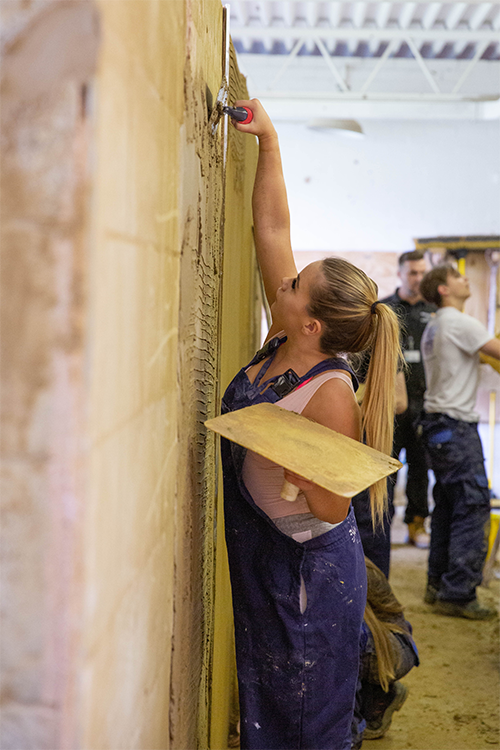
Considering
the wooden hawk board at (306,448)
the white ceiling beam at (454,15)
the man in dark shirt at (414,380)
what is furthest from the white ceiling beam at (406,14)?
the wooden hawk board at (306,448)

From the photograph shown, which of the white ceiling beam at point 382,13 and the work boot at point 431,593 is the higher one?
the white ceiling beam at point 382,13

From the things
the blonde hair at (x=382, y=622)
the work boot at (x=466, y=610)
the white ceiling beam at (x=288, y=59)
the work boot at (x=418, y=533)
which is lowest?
the work boot at (x=418, y=533)

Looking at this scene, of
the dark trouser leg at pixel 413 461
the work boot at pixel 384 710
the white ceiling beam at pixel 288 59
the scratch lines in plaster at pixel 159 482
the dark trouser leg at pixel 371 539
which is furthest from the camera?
the white ceiling beam at pixel 288 59

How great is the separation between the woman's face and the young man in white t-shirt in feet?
8.81

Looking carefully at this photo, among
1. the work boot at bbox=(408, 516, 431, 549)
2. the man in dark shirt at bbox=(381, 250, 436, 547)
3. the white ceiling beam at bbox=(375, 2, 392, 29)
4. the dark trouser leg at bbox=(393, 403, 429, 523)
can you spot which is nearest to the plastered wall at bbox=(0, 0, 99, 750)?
the dark trouser leg at bbox=(393, 403, 429, 523)

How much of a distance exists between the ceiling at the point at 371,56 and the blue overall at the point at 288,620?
4.97m

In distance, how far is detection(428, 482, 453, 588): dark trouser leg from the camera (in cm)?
410

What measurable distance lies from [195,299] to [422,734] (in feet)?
7.66

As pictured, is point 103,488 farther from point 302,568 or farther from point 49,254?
point 302,568

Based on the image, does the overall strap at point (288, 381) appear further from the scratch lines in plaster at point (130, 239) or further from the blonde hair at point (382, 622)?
the blonde hair at point (382, 622)

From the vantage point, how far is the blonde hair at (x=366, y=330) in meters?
1.55

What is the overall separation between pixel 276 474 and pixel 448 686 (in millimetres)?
2228

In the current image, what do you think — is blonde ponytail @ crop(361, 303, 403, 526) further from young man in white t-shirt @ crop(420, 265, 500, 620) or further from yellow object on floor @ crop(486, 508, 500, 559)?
yellow object on floor @ crop(486, 508, 500, 559)

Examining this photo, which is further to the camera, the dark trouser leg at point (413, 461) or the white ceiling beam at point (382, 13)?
the white ceiling beam at point (382, 13)
